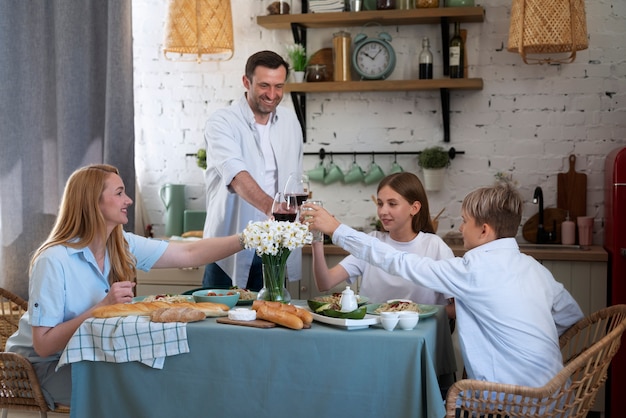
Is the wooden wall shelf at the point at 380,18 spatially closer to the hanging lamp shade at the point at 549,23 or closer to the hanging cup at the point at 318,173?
the hanging lamp shade at the point at 549,23

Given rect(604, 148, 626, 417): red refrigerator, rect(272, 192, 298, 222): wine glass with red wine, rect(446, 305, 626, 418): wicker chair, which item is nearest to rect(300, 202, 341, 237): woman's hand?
rect(272, 192, 298, 222): wine glass with red wine

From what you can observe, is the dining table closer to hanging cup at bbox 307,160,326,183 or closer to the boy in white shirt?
the boy in white shirt

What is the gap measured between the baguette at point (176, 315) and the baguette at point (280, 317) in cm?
19

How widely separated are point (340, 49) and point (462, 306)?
Answer: 2.39 meters

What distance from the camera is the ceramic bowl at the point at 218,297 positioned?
2.76 m

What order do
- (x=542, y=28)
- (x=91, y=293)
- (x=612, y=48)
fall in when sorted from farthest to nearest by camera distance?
(x=612, y=48)
(x=542, y=28)
(x=91, y=293)

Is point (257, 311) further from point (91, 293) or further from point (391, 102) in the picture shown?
point (391, 102)

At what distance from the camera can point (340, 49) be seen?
Answer: 4613mm

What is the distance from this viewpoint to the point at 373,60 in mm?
4613

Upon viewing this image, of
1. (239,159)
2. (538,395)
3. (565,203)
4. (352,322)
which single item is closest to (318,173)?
(239,159)

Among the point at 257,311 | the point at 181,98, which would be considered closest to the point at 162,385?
the point at 257,311

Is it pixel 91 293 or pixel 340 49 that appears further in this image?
pixel 340 49

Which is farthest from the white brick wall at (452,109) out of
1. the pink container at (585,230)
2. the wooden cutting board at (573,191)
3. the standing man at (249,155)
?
the standing man at (249,155)

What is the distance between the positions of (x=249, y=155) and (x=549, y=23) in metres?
1.69
